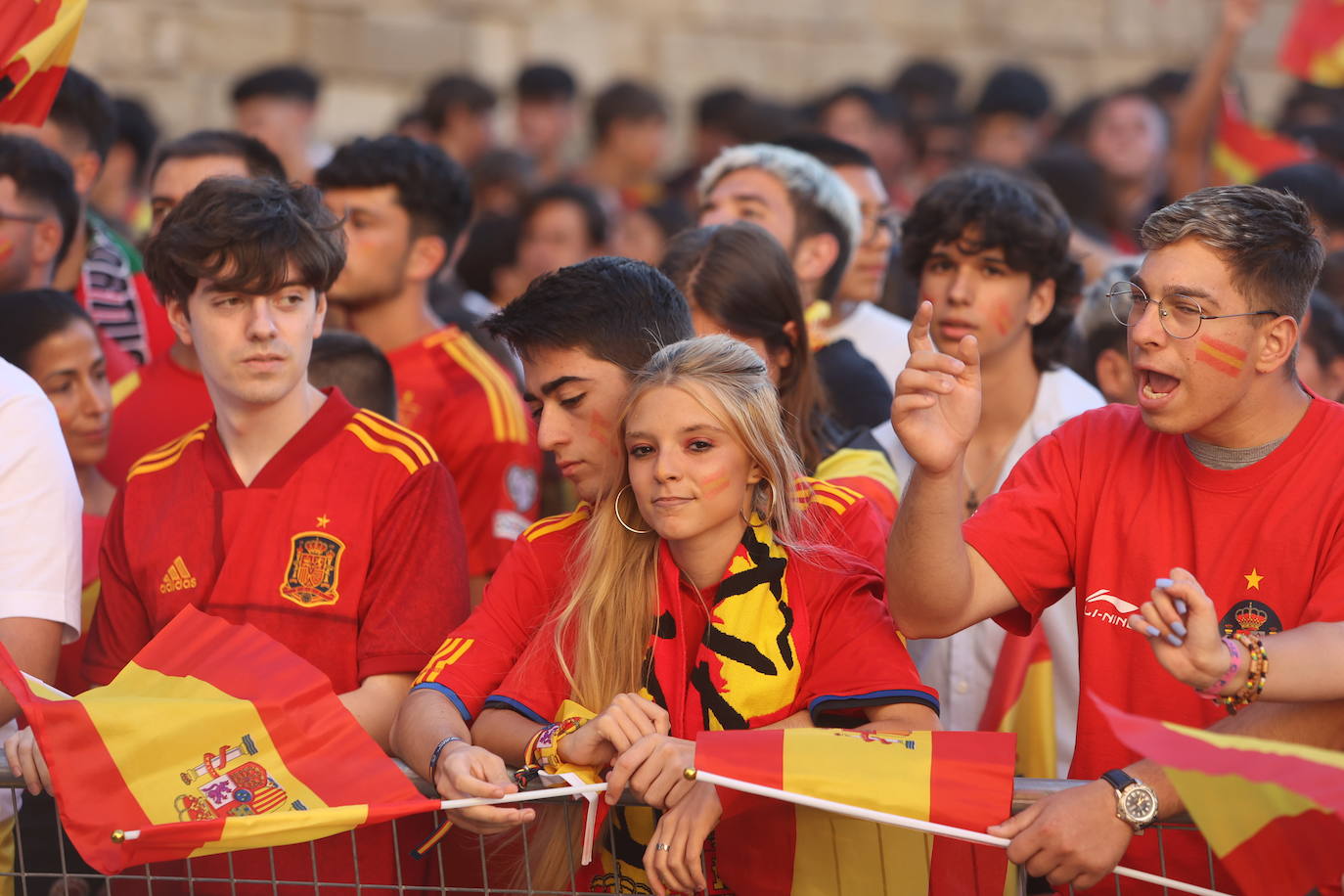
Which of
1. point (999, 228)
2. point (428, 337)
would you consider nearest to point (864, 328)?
point (999, 228)

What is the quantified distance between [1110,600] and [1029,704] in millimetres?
1000

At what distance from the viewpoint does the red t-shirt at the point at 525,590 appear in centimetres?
332

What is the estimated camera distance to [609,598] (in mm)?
3299

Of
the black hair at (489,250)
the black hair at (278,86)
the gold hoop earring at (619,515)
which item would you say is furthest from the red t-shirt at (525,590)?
the black hair at (278,86)

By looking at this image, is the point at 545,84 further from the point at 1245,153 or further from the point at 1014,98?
the point at 1245,153

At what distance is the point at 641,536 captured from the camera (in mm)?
3398

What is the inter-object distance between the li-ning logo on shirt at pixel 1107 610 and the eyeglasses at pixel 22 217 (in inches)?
131

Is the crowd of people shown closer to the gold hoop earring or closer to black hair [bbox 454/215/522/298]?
the gold hoop earring

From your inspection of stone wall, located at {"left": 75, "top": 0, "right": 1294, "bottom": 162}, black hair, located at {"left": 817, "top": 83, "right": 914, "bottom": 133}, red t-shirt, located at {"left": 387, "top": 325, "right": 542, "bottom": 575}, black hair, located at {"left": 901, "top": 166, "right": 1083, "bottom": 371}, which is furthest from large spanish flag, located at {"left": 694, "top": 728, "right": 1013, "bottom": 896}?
stone wall, located at {"left": 75, "top": 0, "right": 1294, "bottom": 162}

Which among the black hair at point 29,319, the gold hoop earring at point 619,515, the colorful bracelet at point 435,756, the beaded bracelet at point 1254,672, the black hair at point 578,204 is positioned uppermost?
the black hair at point 578,204

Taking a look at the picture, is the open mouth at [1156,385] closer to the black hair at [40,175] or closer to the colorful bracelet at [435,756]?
the colorful bracelet at [435,756]

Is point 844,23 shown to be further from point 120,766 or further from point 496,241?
point 120,766

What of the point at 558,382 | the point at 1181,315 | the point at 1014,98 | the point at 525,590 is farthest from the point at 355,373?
the point at 1014,98

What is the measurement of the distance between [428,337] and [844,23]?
Answer: 847cm
